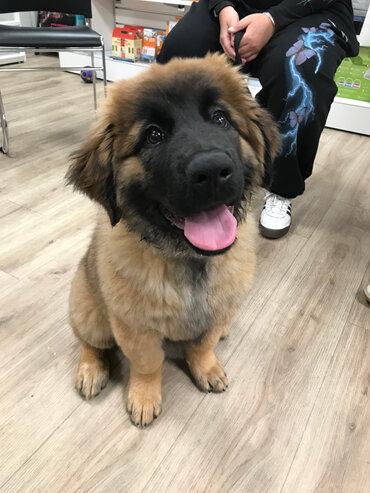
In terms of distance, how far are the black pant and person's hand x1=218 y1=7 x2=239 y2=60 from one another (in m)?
0.09

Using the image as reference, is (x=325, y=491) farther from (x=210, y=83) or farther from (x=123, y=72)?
(x=123, y=72)

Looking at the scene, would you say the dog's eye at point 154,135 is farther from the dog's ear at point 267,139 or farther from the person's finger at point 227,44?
the person's finger at point 227,44

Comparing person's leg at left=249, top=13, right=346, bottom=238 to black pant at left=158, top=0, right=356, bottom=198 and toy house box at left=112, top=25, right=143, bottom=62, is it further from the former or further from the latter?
toy house box at left=112, top=25, right=143, bottom=62

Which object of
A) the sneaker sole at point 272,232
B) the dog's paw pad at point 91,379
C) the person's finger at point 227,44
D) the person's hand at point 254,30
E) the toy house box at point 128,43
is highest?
the person's hand at point 254,30

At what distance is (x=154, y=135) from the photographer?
0.86 metres

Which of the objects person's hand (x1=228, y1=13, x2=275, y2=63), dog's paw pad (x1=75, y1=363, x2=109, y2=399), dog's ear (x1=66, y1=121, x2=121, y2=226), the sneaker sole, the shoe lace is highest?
person's hand (x1=228, y1=13, x2=275, y2=63)

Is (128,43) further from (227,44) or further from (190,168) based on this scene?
(190,168)

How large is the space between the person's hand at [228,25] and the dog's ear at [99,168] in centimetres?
105

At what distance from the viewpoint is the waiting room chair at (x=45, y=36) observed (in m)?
2.20

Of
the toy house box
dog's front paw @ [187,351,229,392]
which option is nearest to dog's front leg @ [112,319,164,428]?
dog's front paw @ [187,351,229,392]

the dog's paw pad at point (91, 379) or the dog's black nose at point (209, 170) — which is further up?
the dog's black nose at point (209, 170)

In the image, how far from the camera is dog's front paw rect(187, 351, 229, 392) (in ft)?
3.76

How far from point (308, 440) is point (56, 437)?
69cm

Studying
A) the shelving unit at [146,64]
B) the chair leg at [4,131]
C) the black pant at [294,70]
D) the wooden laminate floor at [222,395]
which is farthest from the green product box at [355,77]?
the chair leg at [4,131]
